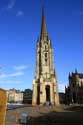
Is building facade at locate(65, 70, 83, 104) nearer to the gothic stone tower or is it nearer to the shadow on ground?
the gothic stone tower

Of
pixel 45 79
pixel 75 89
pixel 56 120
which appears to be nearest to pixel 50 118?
pixel 56 120

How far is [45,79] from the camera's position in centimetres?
10344

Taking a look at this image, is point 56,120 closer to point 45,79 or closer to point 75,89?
point 45,79

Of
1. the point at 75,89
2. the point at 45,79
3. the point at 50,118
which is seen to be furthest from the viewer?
the point at 75,89

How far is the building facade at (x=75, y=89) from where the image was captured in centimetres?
12631

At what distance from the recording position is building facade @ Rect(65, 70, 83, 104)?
126312 millimetres

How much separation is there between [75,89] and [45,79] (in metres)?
35.2

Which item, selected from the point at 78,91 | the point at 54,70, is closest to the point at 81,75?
the point at 78,91

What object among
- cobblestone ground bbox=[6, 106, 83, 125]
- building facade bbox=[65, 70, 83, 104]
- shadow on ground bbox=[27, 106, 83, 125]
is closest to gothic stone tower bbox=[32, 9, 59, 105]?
building facade bbox=[65, 70, 83, 104]

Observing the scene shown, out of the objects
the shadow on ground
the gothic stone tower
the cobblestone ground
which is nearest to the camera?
the shadow on ground

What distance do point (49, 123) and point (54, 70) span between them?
77012mm

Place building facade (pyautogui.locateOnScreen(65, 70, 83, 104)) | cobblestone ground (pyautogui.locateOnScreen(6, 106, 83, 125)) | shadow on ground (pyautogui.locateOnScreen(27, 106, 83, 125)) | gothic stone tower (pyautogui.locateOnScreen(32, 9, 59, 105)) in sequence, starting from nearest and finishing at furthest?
shadow on ground (pyautogui.locateOnScreen(27, 106, 83, 125))
cobblestone ground (pyautogui.locateOnScreen(6, 106, 83, 125))
gothic stone tower (pyautogui.locateOnScreen(32, 9, 59, 105))
building facade (pyautogui.locateOnScreen(65, 70, 83, 104))

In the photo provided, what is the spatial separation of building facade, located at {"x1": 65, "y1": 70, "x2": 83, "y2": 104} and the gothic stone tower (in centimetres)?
2706

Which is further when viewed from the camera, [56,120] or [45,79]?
[45,79]
